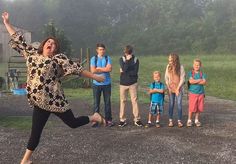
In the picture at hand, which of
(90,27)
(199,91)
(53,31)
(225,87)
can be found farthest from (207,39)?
(199,91)

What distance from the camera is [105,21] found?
78.6 metres

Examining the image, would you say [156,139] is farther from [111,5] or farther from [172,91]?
[111,5]

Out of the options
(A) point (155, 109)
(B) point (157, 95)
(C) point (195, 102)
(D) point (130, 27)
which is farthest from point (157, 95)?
(D) point (130, 27)

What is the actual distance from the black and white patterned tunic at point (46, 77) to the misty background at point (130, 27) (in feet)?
179

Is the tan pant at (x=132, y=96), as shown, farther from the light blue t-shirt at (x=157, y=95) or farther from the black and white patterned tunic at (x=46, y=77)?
the black and white patterned tunic at (x=46, y=77)

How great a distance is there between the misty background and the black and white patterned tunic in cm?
5455

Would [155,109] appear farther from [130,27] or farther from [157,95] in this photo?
[130,27]

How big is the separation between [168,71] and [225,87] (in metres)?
11.4

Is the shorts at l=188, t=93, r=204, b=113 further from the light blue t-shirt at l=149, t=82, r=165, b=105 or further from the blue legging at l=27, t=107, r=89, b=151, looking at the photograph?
the blue legging at l=27, t=107, r=89, b=151

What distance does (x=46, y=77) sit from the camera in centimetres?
585

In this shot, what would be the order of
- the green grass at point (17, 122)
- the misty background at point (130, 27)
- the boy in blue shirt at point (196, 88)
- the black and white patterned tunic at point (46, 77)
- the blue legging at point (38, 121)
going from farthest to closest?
1. the misty background at point (130, 27)
2. the green grass at point (17, 122)
3. the boy in blue shirt at point (196, 88)
4. the blue legging at point (38, 121)
5. the black and white patterned tunic at point (46, 77)

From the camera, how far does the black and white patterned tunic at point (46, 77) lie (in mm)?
5832

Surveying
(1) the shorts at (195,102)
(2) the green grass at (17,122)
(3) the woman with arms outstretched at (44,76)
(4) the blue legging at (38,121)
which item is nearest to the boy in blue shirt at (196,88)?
(1) the shorts at (195,102)

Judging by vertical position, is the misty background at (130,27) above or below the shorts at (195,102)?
above
